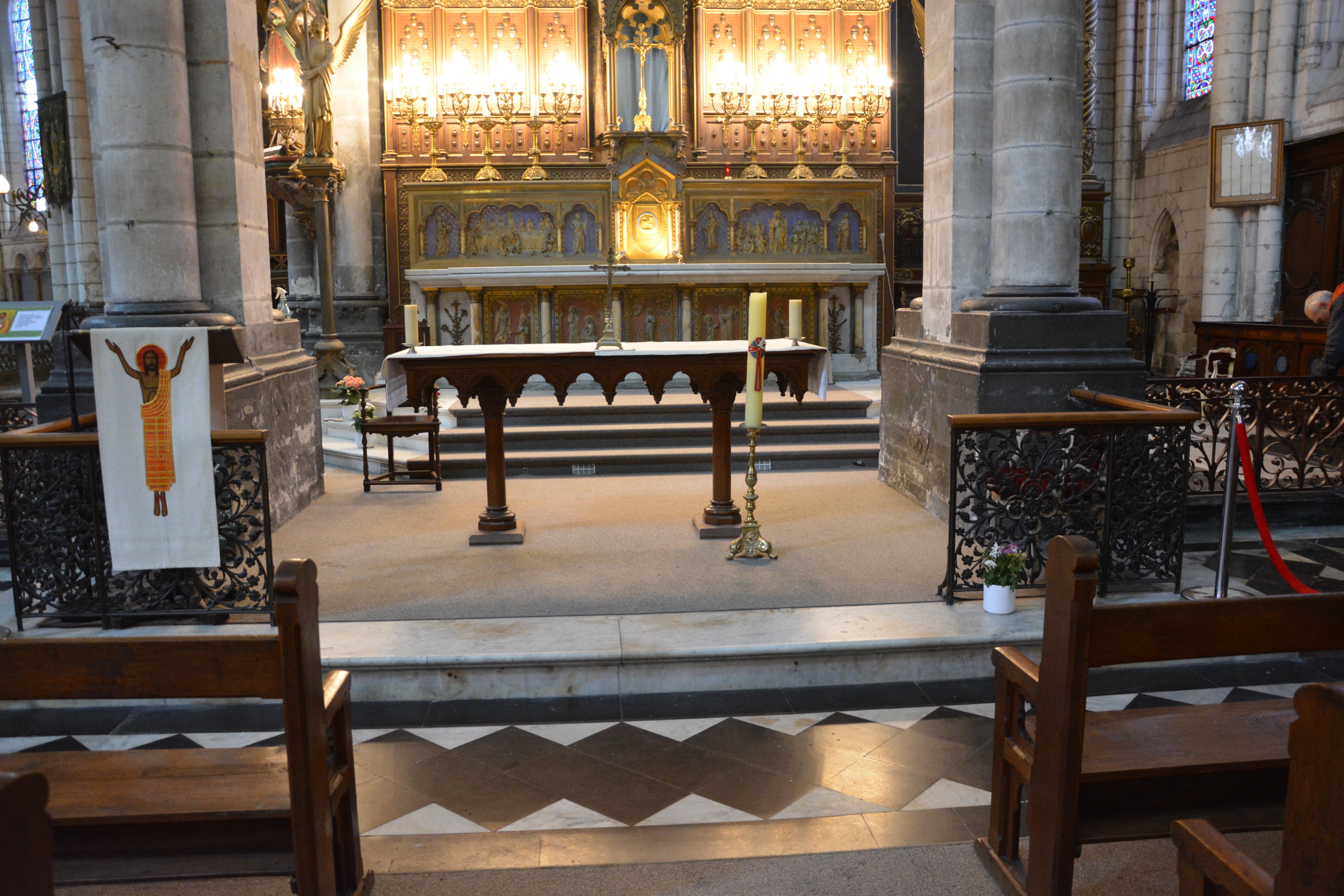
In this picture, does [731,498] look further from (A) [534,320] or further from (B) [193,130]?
(A) [534,320]

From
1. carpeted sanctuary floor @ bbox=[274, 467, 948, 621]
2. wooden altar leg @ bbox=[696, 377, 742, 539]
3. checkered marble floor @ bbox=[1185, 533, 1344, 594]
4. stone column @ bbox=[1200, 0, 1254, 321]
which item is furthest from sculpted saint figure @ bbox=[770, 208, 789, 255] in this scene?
checkered marble floor @ bbox=[1185, 533, 1344, 594]

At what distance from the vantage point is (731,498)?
6.37 metres

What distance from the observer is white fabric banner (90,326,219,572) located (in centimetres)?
421

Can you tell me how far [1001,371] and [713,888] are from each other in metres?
3.61

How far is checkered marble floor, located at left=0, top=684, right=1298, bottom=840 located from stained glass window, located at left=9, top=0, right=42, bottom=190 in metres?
20.2

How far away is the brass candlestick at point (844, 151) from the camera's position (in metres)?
11.4

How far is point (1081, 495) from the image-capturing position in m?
4.72

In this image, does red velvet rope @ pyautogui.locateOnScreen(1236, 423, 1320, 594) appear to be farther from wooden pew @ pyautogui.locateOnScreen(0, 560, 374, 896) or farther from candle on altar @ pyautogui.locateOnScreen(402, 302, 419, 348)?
candle on altar @ pyautogui.locateOnScreen(402, 302, 419, 348)

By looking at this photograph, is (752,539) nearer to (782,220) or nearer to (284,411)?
(284,411)

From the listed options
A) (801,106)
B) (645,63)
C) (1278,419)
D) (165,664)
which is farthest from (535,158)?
(165,664)

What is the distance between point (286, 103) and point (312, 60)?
464 millimetres

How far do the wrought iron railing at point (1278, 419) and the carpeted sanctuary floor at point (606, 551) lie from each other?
5.17ft

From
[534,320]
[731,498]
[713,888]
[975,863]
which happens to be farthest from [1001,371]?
[534,320]

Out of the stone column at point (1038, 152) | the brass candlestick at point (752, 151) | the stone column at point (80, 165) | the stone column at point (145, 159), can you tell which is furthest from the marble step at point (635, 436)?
the stone column at point (80, 165)
